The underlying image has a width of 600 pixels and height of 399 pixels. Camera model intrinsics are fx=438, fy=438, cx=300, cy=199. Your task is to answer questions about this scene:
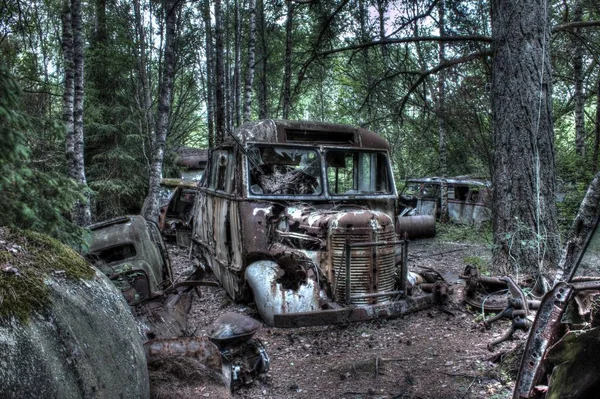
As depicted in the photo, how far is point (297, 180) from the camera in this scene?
6.43 metres

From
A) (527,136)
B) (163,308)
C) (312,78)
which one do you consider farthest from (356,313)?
(312,78)

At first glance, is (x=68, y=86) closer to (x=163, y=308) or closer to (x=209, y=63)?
(x=163, y=308)

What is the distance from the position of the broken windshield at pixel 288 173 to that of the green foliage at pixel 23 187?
279cm

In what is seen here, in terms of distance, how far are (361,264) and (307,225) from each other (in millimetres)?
861

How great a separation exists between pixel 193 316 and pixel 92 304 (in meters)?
3.82

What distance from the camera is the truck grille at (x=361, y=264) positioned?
5.20 meters

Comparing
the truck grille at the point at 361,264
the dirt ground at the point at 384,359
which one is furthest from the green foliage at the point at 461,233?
the truck grille at the point at 361,264

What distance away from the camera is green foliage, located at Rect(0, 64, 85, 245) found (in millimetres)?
2449

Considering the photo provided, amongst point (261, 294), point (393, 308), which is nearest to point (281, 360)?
point (261, 294)

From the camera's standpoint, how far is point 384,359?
4383 mm

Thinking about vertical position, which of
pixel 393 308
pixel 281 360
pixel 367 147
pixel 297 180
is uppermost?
pixel 367 147

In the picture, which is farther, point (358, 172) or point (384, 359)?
point (358, 172)

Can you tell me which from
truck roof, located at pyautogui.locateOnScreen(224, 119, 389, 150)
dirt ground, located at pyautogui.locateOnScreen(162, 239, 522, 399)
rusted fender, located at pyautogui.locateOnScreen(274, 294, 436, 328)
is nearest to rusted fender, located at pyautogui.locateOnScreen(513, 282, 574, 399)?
dirt ground, located at pyautogui.locateOnScreen(162, 239, 522, 399)

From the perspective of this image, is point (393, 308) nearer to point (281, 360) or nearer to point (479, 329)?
point (479, 329)
